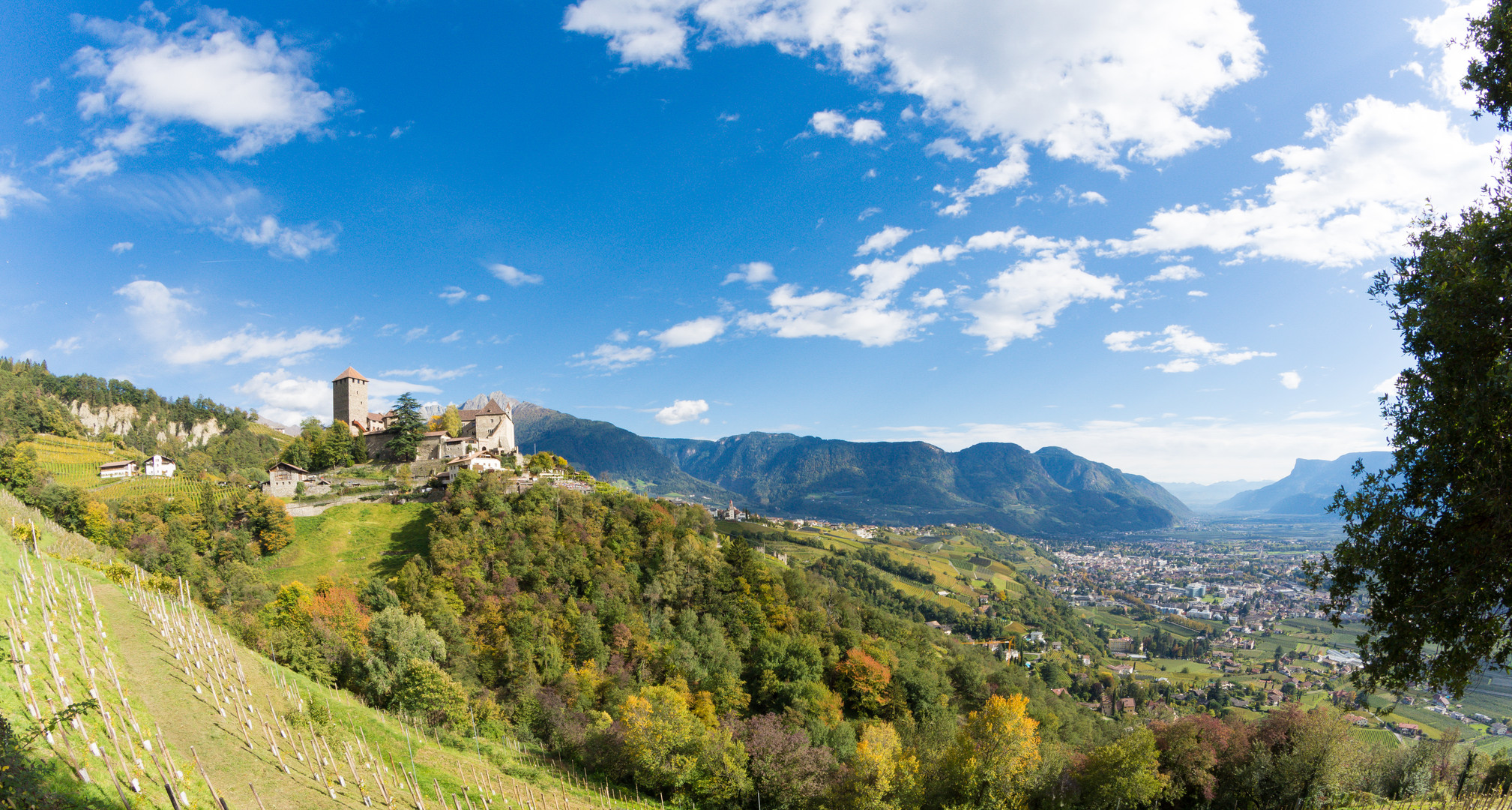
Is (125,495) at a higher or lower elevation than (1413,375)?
lower

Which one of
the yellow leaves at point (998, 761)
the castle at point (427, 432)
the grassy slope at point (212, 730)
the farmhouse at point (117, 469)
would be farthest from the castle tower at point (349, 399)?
the yellow leaves at point (998, 761)

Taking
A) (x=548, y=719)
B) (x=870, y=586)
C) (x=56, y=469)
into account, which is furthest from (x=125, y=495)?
(x=870, y=586)

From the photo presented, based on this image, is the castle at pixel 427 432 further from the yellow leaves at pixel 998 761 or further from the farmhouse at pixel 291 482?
the yellow leaves at pixel 998 761

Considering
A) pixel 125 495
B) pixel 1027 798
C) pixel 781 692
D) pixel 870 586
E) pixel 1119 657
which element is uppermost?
pixel 125 495

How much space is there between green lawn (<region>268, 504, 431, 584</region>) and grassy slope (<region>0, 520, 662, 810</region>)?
1710cm

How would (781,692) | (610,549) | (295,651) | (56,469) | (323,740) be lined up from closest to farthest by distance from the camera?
1. (323,740)
2. (295,651)
3. (781,692)
4. (610,549)
5. (56,469)

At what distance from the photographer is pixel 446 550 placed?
1716 inches

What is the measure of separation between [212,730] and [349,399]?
62168mm

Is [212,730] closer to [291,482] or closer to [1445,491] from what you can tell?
[1445,491]

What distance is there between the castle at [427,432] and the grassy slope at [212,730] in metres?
34.8

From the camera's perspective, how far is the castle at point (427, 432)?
6175 cm

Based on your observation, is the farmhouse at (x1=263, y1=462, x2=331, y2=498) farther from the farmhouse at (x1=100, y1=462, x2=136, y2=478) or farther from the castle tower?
the farmhouse at (x1=100, y1=462, x2=136, y2=478)

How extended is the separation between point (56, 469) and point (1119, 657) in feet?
521

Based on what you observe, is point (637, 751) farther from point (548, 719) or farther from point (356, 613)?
point (356, 613)
